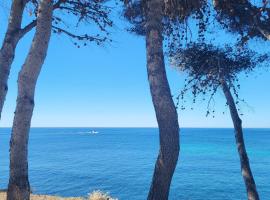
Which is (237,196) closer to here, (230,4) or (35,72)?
(230,4)

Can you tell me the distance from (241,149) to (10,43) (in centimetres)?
781

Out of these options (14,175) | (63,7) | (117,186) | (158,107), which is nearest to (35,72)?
(14,175)

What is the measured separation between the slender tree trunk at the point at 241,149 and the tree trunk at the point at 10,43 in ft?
22.8

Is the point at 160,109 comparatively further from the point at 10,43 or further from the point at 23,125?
the point at 10,43

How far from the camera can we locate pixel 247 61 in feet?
47.3

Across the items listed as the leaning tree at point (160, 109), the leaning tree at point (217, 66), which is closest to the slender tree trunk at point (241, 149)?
the leaning tree at point (217, 66)

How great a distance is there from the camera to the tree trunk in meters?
9.34

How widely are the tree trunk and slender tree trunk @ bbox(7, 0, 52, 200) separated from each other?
1.36 m

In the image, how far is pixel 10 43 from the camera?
9.91 metres

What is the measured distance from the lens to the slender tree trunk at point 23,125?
25.3 ft

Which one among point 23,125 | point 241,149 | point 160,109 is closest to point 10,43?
point 23,125

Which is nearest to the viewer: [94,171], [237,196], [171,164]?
[171,164]

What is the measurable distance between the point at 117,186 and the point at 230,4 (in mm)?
40967

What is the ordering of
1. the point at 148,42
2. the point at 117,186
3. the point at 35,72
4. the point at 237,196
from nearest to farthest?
the point at 148,42 → the point at 35,72 → the point at 237,196 → the point at 117,186
